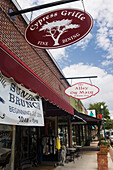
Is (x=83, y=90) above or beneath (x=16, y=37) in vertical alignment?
beneath

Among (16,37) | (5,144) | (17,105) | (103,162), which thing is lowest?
(103,162)

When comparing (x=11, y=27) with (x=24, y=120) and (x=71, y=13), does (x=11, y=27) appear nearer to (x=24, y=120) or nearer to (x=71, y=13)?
(x=71, y=13)

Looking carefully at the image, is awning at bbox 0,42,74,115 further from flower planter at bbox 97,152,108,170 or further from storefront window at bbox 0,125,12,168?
flower planter at bbox 97,152,108,170

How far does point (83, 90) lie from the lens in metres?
9.46

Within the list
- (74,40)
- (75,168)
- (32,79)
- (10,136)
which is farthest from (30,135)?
(74,40)

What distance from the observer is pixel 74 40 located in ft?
14.4

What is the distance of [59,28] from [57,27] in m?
0.07

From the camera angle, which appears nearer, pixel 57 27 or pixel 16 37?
pixel 57 27

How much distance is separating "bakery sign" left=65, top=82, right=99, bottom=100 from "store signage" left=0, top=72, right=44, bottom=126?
18.1 ft

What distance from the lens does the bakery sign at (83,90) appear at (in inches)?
349

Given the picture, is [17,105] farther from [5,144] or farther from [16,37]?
[16,37]

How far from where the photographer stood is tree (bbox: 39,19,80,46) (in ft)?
14.7

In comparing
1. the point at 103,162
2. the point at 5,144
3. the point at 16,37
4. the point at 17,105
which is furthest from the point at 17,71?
the point at 103,162

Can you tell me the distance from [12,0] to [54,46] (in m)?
2.44
